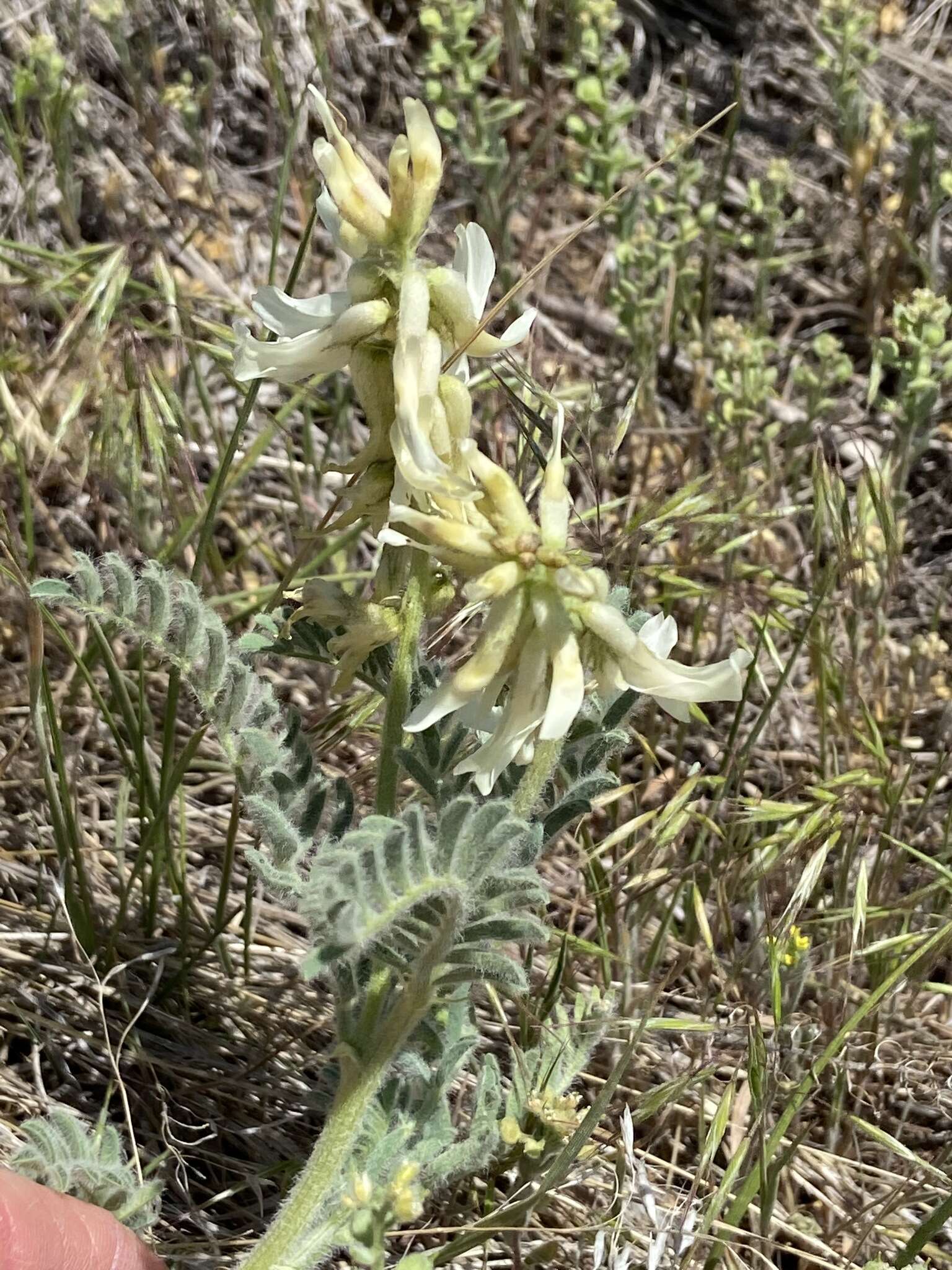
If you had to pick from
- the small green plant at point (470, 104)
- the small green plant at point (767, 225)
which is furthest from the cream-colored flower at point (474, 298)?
the small green plant at point (767, 225)

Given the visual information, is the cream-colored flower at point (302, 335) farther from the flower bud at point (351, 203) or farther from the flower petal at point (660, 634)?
the flower petal at point (660, 634)

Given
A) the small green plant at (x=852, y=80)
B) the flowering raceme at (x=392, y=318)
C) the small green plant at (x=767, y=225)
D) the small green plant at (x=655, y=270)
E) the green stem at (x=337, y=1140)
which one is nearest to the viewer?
the flowering raceme at (x=392, y=318)

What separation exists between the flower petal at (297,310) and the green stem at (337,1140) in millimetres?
833

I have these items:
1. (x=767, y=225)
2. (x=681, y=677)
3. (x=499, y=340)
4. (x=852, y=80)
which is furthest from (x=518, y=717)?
(x=852, y=80)

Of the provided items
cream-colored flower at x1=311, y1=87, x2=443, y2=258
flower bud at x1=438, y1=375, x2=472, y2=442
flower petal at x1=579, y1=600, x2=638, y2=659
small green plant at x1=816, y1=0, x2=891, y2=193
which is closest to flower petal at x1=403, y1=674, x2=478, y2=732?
flower petal at x1=579, y1=600, x2=638, y2=659

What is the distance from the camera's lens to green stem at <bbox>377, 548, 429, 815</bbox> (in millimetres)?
1585

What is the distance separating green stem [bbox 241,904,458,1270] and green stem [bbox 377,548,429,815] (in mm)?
254

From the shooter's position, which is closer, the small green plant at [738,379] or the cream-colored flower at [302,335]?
the cream-colored flower at [302,335]

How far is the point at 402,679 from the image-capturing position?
5.37ft

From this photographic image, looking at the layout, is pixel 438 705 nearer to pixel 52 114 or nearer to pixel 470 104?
pixel 52 114

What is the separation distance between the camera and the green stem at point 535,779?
1572 millimetres

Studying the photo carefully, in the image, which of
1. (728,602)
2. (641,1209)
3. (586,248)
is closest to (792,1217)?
(641,1209)

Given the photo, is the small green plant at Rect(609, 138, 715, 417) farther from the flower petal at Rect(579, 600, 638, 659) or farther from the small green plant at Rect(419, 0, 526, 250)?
the flower petal at Rect(579, 600, 638, 659)

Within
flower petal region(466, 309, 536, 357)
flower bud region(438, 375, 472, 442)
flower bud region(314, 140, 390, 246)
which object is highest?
flower bud region(314, 140, 390, 246)
